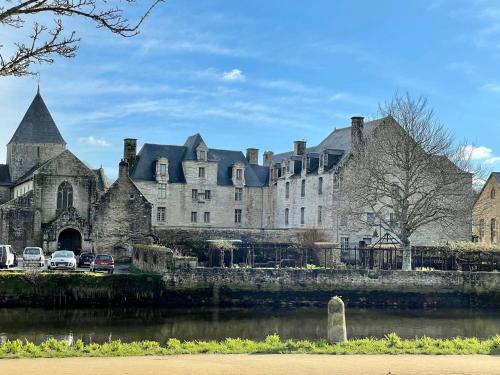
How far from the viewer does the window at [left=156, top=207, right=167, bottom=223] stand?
50297mm

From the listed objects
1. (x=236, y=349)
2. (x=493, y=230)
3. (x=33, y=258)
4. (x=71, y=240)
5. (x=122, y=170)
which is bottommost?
(x=236, y=349)

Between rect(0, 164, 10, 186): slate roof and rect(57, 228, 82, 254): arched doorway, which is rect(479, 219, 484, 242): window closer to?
rect(57, 228, 82, 254): arched doorway

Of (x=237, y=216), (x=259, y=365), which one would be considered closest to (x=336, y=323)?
(x=259, y=365)

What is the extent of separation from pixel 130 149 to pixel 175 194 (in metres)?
5.12

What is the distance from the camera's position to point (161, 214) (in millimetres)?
50562

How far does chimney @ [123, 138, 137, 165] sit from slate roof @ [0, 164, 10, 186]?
1528 cm

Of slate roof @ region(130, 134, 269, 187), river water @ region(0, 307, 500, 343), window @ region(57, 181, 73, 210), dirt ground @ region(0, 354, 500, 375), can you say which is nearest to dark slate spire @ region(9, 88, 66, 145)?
slate roof @ region(130, 134, 269, 187)

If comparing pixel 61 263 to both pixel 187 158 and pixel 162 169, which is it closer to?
pixel 162 169

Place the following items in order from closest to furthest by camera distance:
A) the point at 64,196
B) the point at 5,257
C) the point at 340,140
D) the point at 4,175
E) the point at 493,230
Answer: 1. the point at 5,257
2. the point at 64,196
3. the point at 340,140
4. the point at 493,230
5. the point at 4,175

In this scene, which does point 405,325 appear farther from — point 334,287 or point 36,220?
point 36,220

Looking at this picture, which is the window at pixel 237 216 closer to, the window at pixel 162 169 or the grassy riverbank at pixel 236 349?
the window at pixel 162 169

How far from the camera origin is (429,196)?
3516 centimetres

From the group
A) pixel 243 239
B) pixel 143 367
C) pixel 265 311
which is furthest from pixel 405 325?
pixel 243 239

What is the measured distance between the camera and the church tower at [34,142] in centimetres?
5972
